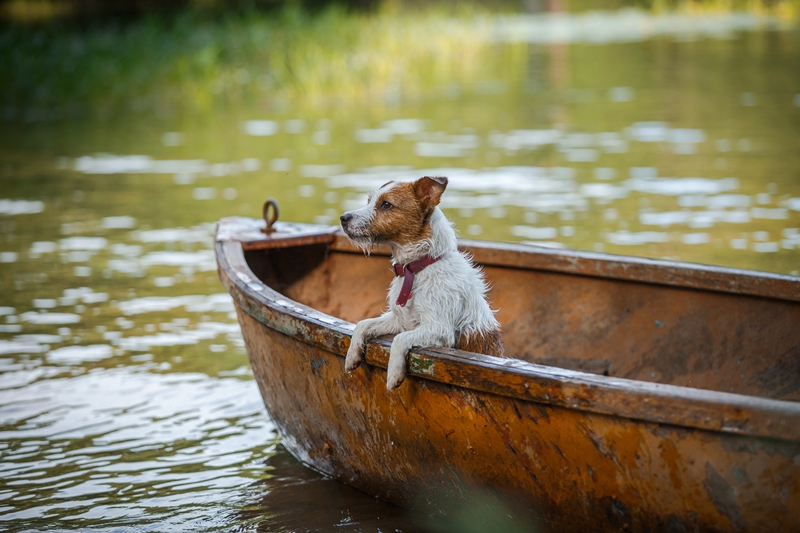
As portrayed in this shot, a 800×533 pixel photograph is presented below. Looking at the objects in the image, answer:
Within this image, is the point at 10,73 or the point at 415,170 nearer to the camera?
the point at 415,170

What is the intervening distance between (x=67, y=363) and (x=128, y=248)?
3.10 m

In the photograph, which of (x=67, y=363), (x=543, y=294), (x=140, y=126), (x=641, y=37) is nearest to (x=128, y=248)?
(x=67, y=363)

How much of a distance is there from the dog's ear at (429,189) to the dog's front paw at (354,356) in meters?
0.61

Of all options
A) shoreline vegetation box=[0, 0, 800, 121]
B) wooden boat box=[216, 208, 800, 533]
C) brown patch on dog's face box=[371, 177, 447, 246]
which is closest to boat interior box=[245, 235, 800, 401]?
wooden boat box=[216, 208, 800, 533]

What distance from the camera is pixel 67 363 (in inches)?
253

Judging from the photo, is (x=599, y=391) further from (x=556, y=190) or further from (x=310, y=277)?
(x=556, y=190)

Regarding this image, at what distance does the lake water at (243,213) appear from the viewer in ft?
15.9

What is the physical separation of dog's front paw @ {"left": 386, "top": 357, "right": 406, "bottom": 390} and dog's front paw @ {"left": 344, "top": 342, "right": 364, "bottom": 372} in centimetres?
22

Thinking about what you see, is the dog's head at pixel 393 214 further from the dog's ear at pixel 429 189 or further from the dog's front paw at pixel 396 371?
the dog's front paw at pixel 396 371

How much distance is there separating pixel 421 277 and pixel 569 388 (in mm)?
833

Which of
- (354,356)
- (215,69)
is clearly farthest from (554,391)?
(215,69)

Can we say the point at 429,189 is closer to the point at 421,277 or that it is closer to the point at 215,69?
the point at 421,277

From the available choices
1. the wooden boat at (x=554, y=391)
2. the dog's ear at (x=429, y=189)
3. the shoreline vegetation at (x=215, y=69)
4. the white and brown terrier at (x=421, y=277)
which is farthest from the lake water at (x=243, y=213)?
the dog's ear at (x=429, y=189)

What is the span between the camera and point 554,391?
10.7 feet
